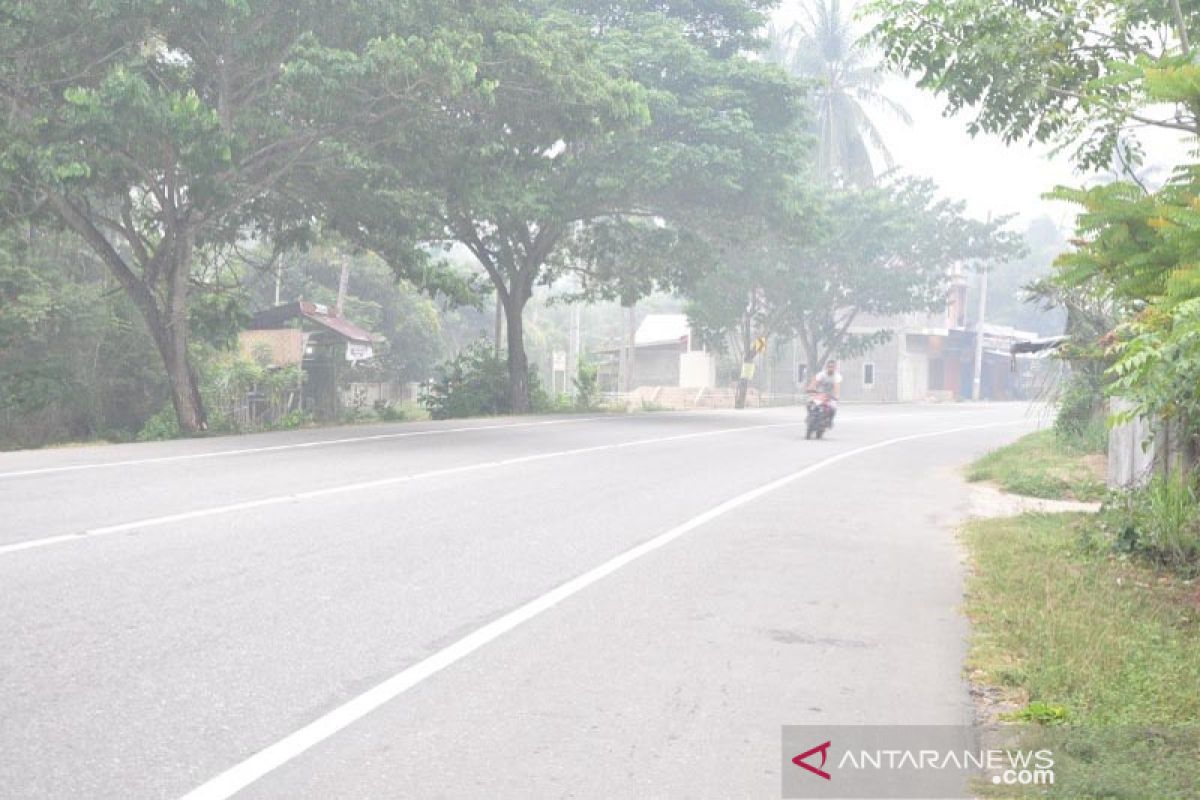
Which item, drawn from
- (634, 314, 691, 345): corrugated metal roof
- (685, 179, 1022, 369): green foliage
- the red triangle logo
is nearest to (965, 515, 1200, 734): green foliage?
the red triangle logo

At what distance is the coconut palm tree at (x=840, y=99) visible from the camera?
62.0 metres

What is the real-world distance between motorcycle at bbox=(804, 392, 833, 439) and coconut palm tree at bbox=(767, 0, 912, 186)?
37077mm

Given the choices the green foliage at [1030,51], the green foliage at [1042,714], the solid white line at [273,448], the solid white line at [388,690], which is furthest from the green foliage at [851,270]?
the green foliage at [1042,714]

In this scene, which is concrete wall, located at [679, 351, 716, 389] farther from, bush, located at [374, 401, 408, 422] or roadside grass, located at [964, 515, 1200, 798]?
roadside grass, located at [964, 515, 1200, 798]

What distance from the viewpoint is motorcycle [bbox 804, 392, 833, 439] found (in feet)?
87.9

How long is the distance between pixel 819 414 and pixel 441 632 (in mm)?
20405

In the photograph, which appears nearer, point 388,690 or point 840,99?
point 388,690

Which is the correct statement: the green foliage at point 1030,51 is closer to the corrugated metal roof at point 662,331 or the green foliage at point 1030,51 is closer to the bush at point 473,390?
the bush at point 473,390

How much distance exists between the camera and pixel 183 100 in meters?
19.7

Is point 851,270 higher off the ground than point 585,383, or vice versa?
point 851,270

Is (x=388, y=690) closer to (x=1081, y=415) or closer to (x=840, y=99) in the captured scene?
(x=1081, y=415)

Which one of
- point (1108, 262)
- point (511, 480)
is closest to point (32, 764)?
point (1108, 262)

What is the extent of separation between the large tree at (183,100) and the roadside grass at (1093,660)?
46.6 feet

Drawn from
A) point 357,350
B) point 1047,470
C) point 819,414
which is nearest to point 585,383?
point 357,350
